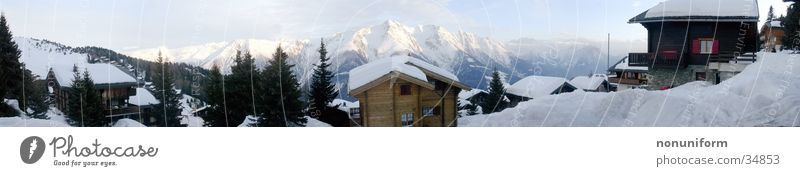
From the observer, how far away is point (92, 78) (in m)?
4.66

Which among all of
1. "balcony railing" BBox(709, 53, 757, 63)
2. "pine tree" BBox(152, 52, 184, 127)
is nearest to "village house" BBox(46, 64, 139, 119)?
"pine tree" BBox(152, 52, 184, 127)

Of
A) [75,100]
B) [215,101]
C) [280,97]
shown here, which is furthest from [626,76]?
[75,100]

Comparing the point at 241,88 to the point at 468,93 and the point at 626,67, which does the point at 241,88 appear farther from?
the point at 626,67

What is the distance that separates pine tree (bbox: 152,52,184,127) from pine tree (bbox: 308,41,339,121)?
1169mm

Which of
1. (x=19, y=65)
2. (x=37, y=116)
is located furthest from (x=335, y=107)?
(x=19, y=65)

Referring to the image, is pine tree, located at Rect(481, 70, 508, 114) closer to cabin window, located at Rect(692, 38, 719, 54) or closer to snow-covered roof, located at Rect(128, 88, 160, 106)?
cabin window, located at Rect(692, 38, 719, 54)

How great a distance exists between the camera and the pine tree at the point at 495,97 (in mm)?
4680

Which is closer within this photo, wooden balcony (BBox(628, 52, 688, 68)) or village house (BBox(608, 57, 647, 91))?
village house (BBox(608, 57, 647, 91))

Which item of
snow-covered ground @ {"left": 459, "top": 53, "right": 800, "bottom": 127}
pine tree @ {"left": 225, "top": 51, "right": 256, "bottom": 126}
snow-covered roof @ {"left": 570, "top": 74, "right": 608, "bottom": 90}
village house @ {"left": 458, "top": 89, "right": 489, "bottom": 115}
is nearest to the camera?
snow-covered ground @ {"left": 459, "top": 53, "right": 800, "bottom": 127}

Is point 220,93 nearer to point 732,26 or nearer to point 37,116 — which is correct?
point 37,116

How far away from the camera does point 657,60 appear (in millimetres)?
5410

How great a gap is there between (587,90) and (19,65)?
4989 millimetres

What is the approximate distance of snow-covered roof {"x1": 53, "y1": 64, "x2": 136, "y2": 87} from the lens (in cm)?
464

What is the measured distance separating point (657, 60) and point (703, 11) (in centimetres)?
70
